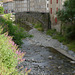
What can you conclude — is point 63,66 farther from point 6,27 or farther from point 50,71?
point 6,27

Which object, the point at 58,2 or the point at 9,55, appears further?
the point at 58,2

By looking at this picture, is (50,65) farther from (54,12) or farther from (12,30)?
(54,12)

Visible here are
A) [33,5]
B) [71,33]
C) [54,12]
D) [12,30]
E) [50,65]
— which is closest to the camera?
[50,65]

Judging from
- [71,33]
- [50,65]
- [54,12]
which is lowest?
[50,65]

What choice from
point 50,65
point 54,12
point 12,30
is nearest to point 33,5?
point 54,12

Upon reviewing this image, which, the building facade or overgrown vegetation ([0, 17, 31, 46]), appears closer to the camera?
overgrown vegetation ([0, 17, 31, 46])

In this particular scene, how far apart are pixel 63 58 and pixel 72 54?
1.42 meters

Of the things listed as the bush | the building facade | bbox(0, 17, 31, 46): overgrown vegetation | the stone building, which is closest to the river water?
bbox(0, 17, 31, 46): overgrown vegetation

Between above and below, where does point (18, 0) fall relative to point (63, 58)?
above

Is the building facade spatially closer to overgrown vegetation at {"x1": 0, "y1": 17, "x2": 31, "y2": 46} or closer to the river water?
overgrown vegetation at {"x1": 0, "y1": 17, "x2": 31, "y2": 46}

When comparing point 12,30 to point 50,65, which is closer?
point 50,65

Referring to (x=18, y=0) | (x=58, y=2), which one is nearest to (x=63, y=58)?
(x=58, y=2)

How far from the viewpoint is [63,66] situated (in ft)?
41.0

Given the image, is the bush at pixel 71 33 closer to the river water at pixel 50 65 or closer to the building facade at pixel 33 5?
the river water at pixel 50 65
